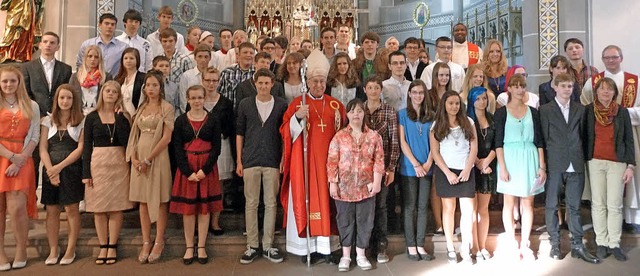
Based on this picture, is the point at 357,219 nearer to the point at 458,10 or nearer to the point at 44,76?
the point at 44,76

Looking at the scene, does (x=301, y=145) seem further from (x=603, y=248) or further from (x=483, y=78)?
(x=603, y=248)

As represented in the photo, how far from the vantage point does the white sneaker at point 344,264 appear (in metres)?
4.05

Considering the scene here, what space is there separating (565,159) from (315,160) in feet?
7.22

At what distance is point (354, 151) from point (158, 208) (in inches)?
69.6

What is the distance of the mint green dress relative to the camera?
4252 millimetres

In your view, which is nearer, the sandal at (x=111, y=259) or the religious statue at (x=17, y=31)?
the sandal at (x=111, y=259)

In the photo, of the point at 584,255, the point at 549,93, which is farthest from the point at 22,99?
the point at 584,255

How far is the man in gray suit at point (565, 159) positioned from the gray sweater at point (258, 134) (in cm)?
241

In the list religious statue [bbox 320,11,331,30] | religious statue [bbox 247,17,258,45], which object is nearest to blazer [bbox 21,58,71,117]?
religious statue [bbox 247,17,258,45]

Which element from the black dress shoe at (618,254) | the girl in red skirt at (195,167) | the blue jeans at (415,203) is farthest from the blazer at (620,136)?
the girl in red skirt at (195,167)

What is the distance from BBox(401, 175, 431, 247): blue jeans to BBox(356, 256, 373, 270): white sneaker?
48cm

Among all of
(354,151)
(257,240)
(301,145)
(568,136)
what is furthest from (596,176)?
(257,240)

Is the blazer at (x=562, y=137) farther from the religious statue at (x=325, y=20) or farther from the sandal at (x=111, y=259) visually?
the religious statue at (x=325, y=20)

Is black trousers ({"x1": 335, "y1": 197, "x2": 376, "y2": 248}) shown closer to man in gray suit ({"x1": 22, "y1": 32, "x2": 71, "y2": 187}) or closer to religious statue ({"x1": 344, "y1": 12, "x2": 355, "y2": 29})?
man in gray suit ({"x1": 22, "y1": 32, "x2": 71, "y2": 187})
